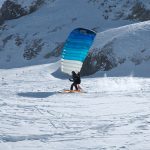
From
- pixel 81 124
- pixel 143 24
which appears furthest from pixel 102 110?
pixel 143 24

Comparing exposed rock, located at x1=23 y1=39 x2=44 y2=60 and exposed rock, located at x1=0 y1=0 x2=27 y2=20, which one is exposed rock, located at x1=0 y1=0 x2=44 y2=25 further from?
exposed rock, located at x1=23 y1=39 x2=44 y2=60

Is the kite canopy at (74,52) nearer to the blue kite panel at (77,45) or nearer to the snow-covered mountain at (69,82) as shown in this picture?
the blue kite panel at (77,45)

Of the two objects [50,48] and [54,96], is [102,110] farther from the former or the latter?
[50,48]

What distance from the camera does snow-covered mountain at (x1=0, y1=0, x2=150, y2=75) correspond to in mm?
32594

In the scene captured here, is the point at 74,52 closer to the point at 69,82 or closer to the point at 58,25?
the point at 69,82

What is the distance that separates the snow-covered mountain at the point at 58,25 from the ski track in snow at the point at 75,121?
15.7 meters

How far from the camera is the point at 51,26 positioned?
42281mm

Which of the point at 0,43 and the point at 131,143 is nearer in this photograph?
the point at 131,143

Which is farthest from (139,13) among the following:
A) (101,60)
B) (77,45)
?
(77,45)

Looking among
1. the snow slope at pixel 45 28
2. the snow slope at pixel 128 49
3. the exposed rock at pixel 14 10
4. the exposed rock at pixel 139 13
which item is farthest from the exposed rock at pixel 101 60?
the exposed rock at pixel 14 10

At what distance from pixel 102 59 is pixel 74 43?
32.7ft

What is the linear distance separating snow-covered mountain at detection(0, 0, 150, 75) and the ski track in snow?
51.4 ft

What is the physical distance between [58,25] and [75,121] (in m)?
31.8

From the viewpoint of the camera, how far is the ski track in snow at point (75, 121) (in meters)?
8.28
